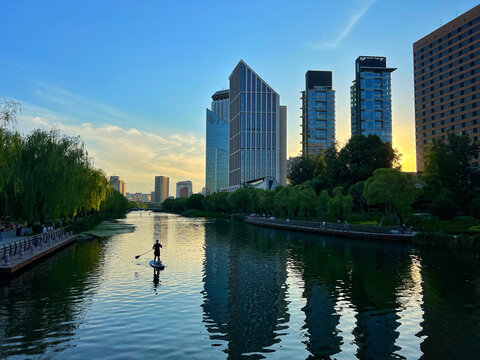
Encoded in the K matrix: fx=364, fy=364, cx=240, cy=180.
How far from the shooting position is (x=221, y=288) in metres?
23.2

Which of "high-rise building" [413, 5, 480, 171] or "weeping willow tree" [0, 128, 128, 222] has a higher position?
"high-rise building" [413, 5, 480, 171]

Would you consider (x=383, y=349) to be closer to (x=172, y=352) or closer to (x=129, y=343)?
(x=172, y=352)

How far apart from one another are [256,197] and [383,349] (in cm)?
10323

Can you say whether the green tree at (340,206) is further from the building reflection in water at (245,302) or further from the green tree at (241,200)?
the green tree at (241,200)

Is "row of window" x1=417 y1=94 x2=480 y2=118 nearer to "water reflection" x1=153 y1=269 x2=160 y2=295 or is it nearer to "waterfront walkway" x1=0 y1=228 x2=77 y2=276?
"water reflection" x1=153 y1=269 x2=160 y2=295

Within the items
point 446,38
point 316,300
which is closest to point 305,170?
point 446,38

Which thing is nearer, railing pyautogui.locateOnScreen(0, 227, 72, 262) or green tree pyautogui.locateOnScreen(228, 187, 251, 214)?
railing pyautogui.locateOnScreen(0, 227, 72, 262)

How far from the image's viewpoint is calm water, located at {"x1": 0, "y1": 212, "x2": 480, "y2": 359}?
530 inches

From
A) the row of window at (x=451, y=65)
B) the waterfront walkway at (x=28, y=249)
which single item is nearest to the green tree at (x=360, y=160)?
the row of window at (x=451, y=65)

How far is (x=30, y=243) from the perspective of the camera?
33312 mm

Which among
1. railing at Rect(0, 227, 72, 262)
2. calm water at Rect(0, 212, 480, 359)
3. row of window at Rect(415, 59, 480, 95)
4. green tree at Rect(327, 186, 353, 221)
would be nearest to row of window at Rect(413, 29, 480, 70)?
row of window at Rect(415, 59, 480, 95)

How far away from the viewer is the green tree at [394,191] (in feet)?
181

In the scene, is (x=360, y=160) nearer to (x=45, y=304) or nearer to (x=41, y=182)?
(x=41, y=182)

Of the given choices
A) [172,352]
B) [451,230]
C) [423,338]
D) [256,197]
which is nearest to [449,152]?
[451,230]
